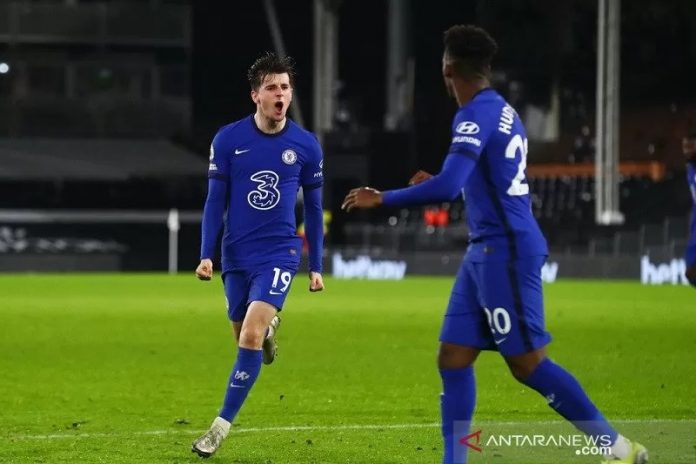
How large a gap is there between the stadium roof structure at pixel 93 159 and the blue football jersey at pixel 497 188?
37.0 metres

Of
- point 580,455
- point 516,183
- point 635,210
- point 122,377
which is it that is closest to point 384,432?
point 580,455

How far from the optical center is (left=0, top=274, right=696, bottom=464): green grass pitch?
30.0 feet

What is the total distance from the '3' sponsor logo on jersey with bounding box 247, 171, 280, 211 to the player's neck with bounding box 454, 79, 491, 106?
2418 millimetres

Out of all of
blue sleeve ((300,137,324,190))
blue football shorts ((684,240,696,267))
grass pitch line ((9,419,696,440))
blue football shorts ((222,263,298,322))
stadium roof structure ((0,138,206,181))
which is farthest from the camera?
stadium roof structure ((0,138,206,181))

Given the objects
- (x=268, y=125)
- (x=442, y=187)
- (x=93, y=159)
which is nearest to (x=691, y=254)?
(x=268, y=125)

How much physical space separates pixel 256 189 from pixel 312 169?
16.0 inches

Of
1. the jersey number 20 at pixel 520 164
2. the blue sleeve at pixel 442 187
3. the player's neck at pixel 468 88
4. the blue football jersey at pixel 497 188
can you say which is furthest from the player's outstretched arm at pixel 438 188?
the player's neck at pixel 468 88

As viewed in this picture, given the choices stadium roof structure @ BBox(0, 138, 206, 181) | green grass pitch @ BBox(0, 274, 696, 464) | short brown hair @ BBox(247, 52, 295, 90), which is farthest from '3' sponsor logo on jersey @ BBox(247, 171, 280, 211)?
stadium roof structure @ BBox(0, 138, 206, 181)

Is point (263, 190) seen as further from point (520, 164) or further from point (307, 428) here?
point (520, 164)

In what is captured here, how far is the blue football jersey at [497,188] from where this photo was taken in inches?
276

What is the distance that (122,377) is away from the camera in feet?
45.2

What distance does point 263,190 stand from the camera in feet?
30.6

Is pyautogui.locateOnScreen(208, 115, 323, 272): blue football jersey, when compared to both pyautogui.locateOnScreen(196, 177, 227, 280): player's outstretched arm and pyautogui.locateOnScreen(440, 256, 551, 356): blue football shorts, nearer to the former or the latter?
pyautogui.locateOnScreen(196, 177, 227, 280): player's outstretched arm

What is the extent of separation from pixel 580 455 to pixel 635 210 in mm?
31887
